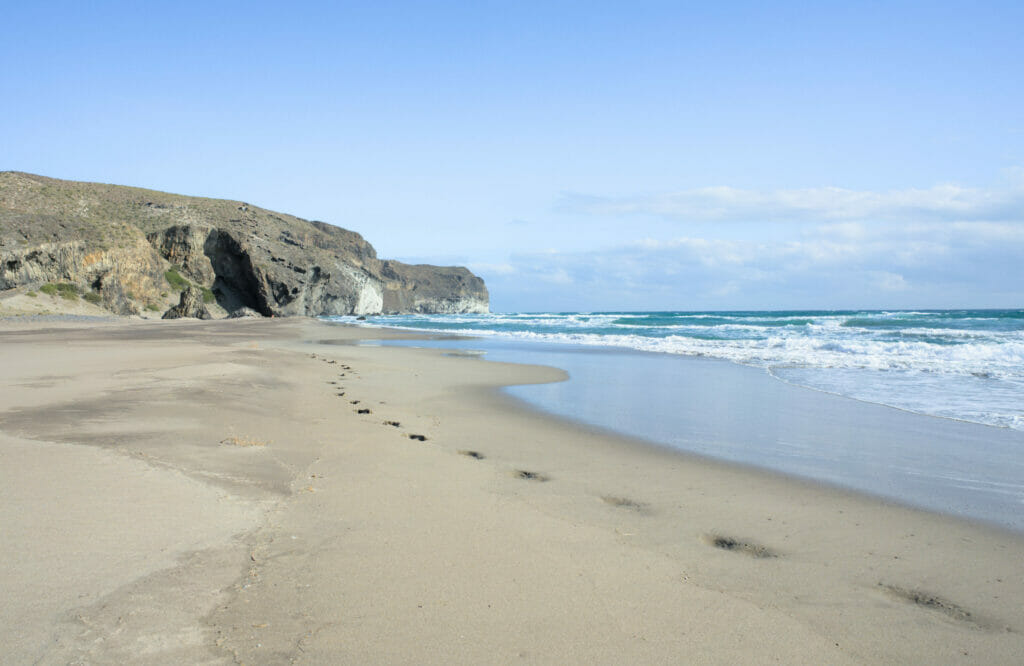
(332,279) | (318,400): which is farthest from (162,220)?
(318,400)

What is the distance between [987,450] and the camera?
609cm

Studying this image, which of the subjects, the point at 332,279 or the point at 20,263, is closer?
the point at 20,263

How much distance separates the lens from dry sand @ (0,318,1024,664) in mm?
2229

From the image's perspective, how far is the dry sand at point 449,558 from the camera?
7.31ft

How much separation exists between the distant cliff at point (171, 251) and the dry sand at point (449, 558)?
40.5 metres

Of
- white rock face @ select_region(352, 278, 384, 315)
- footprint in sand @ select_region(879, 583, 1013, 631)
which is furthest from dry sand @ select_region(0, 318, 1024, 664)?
white rock face @ select_region(352, 278, 384, 315)

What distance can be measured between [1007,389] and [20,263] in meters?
46.1

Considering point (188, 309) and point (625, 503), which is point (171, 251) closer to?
point (188, 309)

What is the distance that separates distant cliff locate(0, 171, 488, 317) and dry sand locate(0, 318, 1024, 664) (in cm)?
4046

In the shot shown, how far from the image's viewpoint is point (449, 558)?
119 inches

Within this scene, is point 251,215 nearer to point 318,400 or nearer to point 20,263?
point 20,263

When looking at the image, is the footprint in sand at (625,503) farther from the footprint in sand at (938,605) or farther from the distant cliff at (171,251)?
the distant cliff at (171,251)

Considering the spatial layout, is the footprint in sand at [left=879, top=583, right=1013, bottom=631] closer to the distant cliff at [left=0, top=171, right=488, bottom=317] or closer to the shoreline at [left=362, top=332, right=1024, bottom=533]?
the shoreline at [left=362, top=332, right=1024, bottom=533]

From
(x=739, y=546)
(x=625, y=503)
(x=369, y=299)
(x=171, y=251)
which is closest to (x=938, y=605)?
(x=739, y=546)
